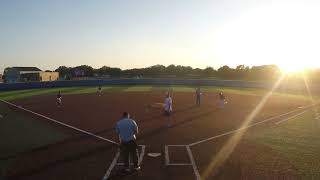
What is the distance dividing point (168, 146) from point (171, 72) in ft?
344

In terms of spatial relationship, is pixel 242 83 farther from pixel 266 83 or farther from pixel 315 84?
pixel 315 84

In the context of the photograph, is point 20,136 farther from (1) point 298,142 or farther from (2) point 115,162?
(1) point 298,142

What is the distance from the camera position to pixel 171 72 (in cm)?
12388

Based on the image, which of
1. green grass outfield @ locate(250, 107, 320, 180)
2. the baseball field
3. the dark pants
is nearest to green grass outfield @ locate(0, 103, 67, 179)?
the baseball field

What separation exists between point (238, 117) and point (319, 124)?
6090mm

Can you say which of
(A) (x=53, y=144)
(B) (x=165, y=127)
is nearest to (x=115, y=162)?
(A) (x=53, y=144)

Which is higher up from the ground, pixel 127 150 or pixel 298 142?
pixel 127 150

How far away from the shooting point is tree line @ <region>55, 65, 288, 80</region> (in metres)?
101

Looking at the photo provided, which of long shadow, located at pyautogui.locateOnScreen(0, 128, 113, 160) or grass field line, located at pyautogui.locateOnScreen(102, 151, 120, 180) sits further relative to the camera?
long shadow, located at pyautogui.locateOnScreen(0, 128, 113, 160)

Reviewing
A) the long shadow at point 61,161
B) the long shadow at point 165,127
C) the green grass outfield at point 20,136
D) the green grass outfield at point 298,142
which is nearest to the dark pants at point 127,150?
the long shadow at point 61,161

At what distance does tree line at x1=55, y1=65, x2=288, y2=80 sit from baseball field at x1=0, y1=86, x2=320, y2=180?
65392 millimetres

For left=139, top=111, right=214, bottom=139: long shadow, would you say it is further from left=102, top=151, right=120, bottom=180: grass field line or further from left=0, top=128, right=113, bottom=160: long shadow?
left=102, top=151, right=120, bottom=180: grass field line

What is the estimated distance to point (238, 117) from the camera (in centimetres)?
3159

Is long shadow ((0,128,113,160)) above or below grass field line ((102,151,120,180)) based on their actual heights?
below
